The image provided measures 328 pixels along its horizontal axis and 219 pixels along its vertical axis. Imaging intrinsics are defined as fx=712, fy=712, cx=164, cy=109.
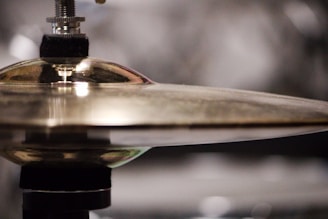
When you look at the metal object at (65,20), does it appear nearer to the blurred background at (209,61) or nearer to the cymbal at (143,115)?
the cymbal at (143,115)

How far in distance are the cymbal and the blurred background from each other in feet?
2.73

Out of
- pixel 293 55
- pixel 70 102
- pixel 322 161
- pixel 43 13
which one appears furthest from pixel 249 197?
pixel 70 102

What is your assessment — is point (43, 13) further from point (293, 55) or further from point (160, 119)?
point (160, 119)

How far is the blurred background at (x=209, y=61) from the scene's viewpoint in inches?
→ 52.9

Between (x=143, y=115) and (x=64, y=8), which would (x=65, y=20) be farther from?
(x=143, y=115)

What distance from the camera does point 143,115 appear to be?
37 cm

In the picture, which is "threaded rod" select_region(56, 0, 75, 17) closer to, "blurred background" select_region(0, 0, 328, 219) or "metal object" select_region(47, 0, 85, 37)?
"metal object" select_region(47, 0, 85, 37)

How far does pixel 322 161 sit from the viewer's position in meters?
1.44

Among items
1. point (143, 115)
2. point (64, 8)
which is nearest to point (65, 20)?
point (64, 8)

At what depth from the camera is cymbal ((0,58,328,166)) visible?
36 centimetres

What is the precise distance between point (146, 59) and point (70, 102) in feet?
3.30

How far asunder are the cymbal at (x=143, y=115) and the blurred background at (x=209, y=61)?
32.7 inches

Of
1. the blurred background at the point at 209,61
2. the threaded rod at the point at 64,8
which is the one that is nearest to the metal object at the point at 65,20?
the threaded rod at the point at 64,8

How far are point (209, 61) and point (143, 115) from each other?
3.56 ft
